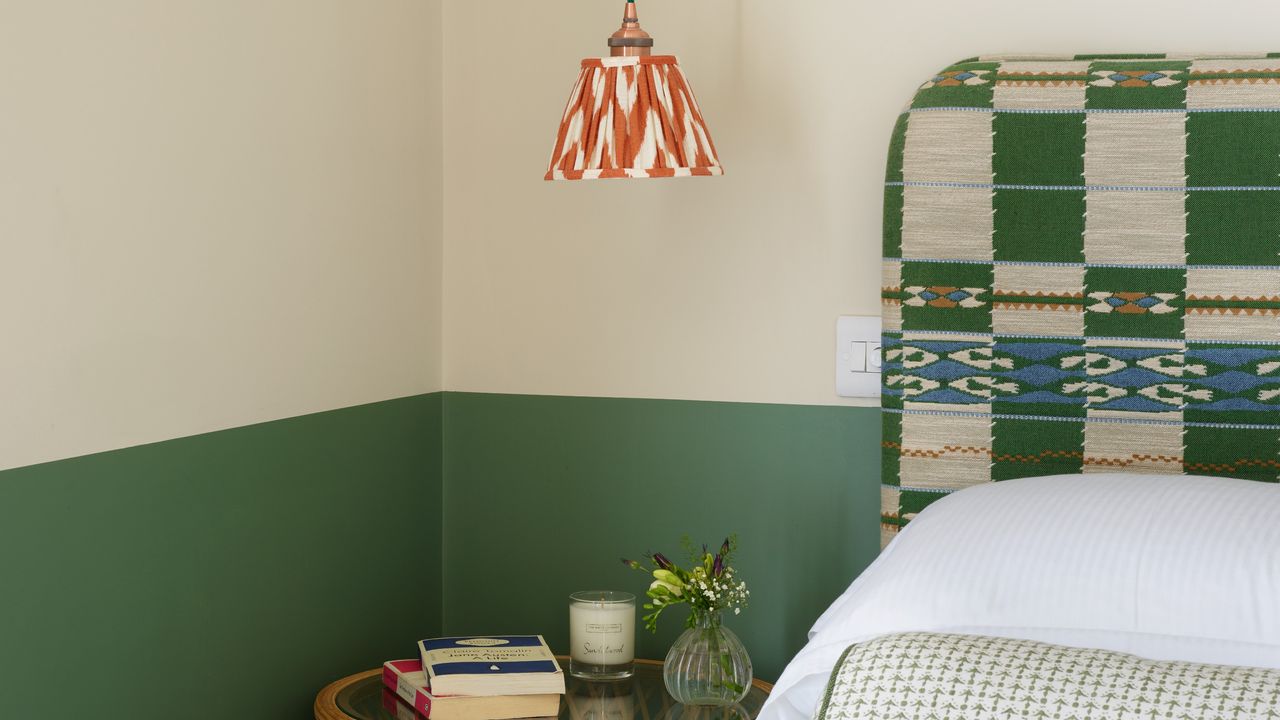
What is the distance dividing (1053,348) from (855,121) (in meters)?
0.43

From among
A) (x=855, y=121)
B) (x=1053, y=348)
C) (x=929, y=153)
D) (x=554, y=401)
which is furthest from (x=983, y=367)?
(x=554, y=401)

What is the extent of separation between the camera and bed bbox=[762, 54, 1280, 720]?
1.24 meters

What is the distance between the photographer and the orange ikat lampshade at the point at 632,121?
4.73 ft

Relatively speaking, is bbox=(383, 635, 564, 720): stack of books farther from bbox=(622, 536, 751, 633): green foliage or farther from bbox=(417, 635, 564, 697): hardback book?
bbox=(622, 536, 751, 633): green foliage

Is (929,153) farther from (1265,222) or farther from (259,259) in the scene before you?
(259,259)

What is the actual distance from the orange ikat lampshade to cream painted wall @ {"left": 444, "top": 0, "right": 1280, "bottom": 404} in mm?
224

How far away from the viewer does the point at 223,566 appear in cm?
132

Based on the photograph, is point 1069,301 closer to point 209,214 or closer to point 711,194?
point 711,194

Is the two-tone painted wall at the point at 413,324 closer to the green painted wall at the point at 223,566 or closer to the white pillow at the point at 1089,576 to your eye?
the green painted wall at the point at 223,566

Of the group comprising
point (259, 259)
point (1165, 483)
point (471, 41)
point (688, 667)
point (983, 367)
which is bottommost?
point (688, 667)

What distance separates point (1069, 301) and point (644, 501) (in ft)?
2.24

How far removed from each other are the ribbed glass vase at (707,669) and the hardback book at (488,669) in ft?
0.51

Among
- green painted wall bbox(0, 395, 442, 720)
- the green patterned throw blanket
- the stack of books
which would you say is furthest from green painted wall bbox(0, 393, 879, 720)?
the green patterned throw blanket

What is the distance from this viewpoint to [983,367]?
1.46 m
